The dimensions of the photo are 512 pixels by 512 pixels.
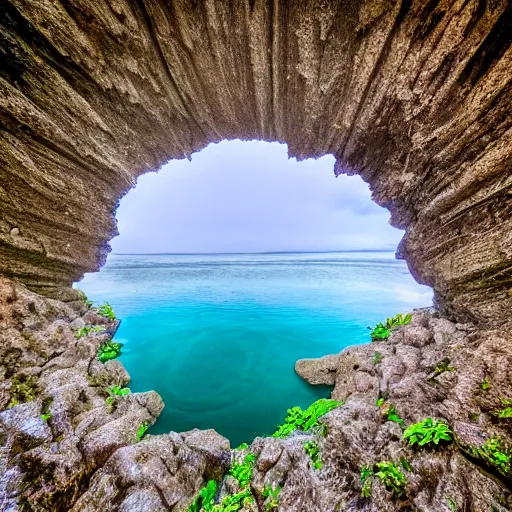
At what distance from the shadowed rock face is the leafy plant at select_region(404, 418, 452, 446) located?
2.59 metres

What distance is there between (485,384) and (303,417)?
13.0 ft

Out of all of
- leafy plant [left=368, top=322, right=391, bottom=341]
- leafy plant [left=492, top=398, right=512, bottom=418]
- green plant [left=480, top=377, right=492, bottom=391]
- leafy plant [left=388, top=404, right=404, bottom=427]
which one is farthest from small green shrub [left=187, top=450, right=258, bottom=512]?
leafy plant [left=368, top=322, right=391, bottom=341]

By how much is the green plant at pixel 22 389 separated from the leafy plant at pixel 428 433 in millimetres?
7351

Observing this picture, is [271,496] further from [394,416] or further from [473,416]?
[473,416]

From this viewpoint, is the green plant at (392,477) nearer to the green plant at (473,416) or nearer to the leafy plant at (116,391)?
the green plant at (473,416)

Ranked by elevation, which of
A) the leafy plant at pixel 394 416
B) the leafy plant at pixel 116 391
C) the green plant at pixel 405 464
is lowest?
the leafy plant at pixel 116 391

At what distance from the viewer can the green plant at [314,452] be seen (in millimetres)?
3592

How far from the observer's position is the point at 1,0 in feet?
11.7

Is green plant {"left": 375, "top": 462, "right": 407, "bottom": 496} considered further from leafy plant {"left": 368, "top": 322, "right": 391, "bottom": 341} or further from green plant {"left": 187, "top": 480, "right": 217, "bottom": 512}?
leafy plant {"left": 368, "top": 322, "right": 391, "bottom": 341}

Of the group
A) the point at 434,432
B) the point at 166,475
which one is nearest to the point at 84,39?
the point at 166,475

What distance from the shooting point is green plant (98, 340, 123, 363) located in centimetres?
727

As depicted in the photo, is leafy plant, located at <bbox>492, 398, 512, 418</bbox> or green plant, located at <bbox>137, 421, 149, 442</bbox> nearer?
leafy plant, located at <bbox>492, 398, 512, 418</bbox>

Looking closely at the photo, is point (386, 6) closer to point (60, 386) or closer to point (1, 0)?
Result: point (1, 0)

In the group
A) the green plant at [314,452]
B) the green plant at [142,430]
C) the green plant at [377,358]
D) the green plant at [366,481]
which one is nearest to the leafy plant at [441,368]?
the green plant at [377,358]
